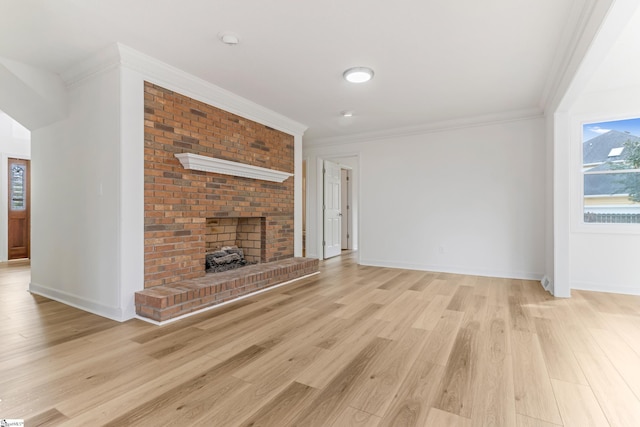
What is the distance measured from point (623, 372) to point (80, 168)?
4.57 m

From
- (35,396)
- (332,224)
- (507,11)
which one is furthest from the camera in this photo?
(332,224)

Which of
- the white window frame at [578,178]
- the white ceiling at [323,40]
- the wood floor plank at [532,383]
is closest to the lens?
the wood floor plank at [532,383]

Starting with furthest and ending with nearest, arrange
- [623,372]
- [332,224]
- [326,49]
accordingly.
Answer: [332,224]
[326,49]
[623,372]

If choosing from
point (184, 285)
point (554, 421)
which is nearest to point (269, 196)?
point (184, 285)

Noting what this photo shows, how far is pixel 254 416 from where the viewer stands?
1490mm

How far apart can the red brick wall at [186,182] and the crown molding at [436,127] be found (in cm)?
185

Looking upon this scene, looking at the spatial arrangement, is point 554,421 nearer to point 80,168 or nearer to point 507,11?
point 507,11

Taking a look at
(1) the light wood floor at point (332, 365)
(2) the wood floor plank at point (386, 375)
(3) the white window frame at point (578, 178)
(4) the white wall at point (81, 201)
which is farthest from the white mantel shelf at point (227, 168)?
(3) the white window frame at point (578, 178)

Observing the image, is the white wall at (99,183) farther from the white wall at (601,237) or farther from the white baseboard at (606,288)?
the white baseboard at (606,288)

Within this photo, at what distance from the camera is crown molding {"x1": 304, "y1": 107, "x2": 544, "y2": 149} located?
438 centimetres

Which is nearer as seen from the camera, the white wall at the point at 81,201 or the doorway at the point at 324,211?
the white wall at the point at 81,201

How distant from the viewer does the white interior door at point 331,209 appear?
632 centimetres

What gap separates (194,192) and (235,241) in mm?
1524

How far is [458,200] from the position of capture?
192 inches
